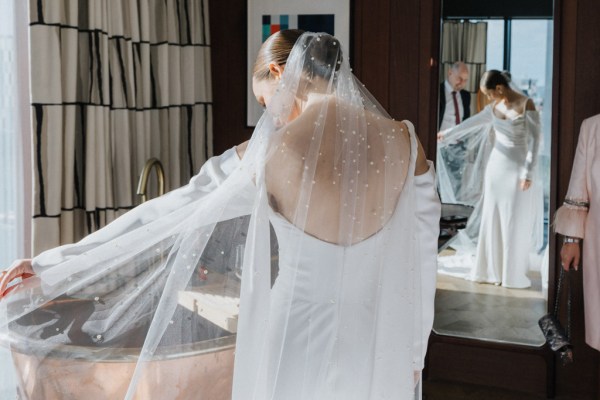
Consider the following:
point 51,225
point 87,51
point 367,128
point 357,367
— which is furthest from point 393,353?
point 87,51

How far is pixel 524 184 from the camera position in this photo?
12.6 ft

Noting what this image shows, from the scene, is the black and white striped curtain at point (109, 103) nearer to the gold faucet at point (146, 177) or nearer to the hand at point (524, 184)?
the gold faucet at point (146, 177)

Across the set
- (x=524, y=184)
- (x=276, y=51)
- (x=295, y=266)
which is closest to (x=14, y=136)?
(x=276, y=51)

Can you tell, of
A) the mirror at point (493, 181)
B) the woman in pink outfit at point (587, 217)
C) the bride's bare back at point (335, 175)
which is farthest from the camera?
the mirror at point (493, 181)

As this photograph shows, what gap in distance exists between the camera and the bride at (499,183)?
12.5 feet

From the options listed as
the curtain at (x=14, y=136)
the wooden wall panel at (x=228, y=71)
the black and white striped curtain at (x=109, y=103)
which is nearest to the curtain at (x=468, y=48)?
the wooden wall panel at (x=228, y=71)

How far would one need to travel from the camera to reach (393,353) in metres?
1.89

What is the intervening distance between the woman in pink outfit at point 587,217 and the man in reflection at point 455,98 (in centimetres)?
59

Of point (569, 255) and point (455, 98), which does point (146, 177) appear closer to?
point (455, 98)

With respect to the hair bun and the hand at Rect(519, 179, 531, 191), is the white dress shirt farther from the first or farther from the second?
the hand at Rect(519, 179, 531, 191)

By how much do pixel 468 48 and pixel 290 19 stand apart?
89 cm

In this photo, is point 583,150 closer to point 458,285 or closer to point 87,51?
point 458,285

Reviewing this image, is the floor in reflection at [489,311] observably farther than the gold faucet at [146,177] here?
Yes

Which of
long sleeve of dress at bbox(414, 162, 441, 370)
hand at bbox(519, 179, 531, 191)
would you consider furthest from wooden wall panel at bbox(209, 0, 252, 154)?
long sleeve of dress at bbox(414, 162, 441, 370)
